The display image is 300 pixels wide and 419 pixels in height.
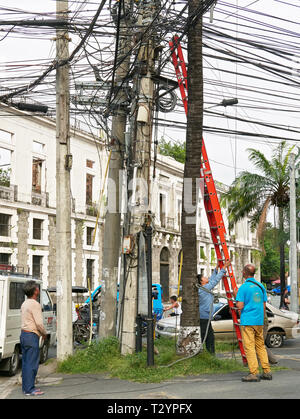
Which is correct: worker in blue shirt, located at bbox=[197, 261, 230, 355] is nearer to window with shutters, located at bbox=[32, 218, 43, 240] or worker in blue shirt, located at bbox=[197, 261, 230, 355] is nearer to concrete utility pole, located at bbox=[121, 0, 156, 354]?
concrete utility pole, located at bbox=[121, 0, 156, 354]

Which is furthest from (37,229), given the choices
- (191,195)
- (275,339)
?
(191,195)

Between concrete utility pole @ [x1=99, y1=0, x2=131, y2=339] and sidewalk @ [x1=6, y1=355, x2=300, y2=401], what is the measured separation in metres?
2.26

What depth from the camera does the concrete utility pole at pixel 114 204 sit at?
12336 millimetres

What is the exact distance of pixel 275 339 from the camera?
50.9 feet

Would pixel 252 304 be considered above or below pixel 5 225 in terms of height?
below

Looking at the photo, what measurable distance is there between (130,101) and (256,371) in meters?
6.82

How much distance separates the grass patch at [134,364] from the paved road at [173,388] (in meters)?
0.27

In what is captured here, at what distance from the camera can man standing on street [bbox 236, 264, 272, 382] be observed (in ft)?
29.1

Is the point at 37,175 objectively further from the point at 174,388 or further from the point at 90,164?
the point at 174,388

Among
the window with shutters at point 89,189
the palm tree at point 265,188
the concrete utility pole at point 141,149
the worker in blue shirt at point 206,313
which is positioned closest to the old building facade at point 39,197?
the window with shutters at point 89,189

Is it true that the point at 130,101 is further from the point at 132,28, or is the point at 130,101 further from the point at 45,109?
the point at 45,109

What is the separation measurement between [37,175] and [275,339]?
67.0 feet

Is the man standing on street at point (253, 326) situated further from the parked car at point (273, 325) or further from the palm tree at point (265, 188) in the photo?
the palm tree at point (265, 188)

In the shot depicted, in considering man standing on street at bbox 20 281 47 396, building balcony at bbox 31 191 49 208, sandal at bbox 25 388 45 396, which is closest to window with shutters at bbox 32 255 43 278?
building balcony at bbox 31 191 49 208
